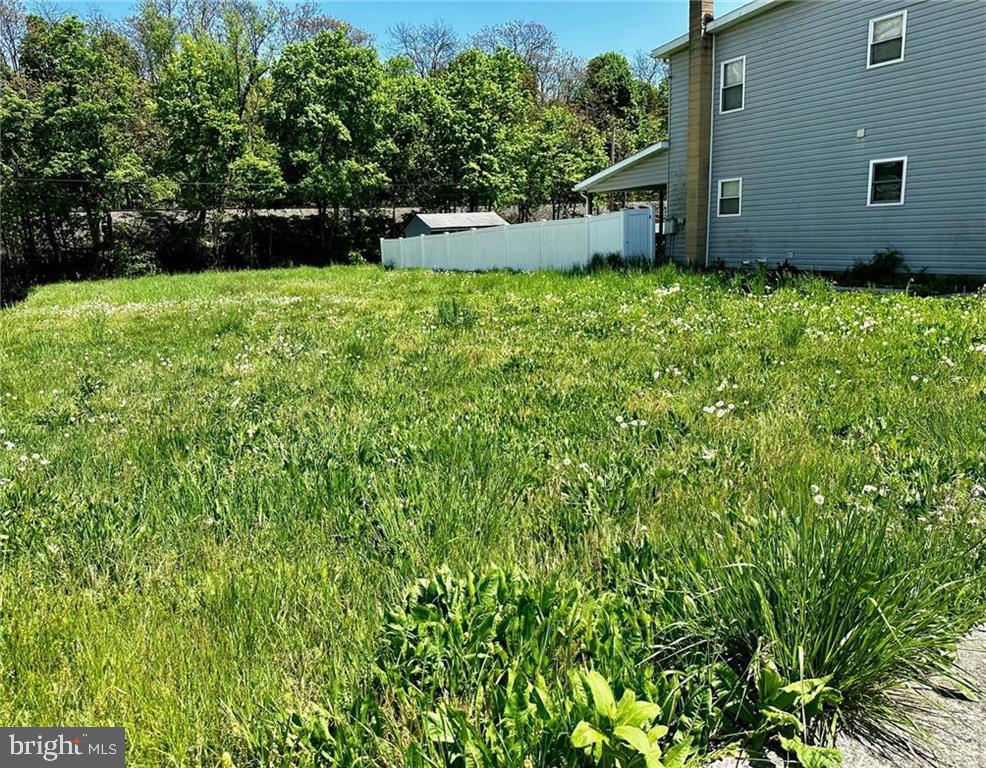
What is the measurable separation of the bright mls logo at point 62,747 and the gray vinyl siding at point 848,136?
1406cm

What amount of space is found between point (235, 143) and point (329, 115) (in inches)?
166

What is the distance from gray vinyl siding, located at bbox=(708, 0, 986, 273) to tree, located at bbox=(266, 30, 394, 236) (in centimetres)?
1735

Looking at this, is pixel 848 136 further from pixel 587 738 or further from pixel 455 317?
pixel 587 738

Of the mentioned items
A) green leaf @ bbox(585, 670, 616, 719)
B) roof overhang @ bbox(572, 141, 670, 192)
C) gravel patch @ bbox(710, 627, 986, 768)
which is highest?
roof overhang @ bbox(572, 141, 670, 192)

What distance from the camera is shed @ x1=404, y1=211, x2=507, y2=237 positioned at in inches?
1082

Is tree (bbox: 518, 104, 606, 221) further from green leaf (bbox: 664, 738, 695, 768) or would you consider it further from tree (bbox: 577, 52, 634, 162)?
green leaf (bbox: 664, 738, 695, 768)

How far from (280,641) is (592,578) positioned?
0.88 m

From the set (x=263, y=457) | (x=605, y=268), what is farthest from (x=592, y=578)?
(x=605, y=268)

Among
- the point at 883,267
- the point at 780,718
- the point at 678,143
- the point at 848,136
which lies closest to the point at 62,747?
the point at 780,718

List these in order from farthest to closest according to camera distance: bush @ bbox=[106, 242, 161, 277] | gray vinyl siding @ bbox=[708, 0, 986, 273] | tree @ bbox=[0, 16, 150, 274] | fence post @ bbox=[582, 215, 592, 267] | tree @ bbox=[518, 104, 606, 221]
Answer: tree @ bbox=[518, 104, 606, 221] < bush @ bbox=[106, 242, 161, 277] < tree @ bbox=[0, 16, 150, 274] < fence post @ bbox=[582, 215, 592, 267] < gray vinyl siding @ bbox=[708, 0, 986, 273]

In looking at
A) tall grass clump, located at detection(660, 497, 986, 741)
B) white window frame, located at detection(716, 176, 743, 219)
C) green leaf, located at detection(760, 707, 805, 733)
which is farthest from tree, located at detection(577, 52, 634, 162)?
green leaf, located at detection(760, 707, 805, 733)

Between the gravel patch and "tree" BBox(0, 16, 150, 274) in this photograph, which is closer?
the gravel patch

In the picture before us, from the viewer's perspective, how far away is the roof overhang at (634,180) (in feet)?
59.0

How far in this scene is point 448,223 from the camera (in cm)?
2767
